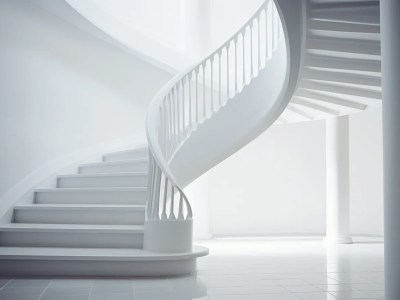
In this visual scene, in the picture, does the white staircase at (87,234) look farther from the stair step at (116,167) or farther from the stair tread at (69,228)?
the stair step at (116,167)

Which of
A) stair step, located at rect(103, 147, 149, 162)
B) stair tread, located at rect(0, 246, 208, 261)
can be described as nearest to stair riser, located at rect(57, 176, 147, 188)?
stair step, located at rect(103, 147, 149, 162)

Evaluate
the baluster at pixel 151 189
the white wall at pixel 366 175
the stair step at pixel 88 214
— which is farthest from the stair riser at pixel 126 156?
the white wall at pixel 366 175

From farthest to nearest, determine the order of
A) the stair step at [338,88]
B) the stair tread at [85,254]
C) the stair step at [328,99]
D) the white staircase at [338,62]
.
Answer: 1. the stair step at [328,99]
2. the stair step at [338,88]
3. the white staircase at [338,62]
4. the stair tread at [85,254]

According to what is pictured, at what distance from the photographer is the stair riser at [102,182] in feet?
20.1

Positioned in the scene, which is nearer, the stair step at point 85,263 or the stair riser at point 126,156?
the stair step at point 85,263

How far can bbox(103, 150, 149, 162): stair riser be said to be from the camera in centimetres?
711

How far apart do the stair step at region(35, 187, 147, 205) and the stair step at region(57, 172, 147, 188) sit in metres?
0.30

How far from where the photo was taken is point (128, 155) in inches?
284

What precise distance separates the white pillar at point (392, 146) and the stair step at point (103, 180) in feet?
10.6

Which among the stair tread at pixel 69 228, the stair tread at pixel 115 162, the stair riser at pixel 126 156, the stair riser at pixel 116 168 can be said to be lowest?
the stair tread at pixel 69 228

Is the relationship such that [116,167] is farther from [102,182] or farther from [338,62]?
[338,62]

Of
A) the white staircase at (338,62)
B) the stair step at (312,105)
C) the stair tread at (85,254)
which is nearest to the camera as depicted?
the stair tread at (85,254)

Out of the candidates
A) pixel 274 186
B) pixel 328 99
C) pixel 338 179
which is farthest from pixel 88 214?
pixel 274 186

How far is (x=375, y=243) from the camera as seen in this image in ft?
28.5
